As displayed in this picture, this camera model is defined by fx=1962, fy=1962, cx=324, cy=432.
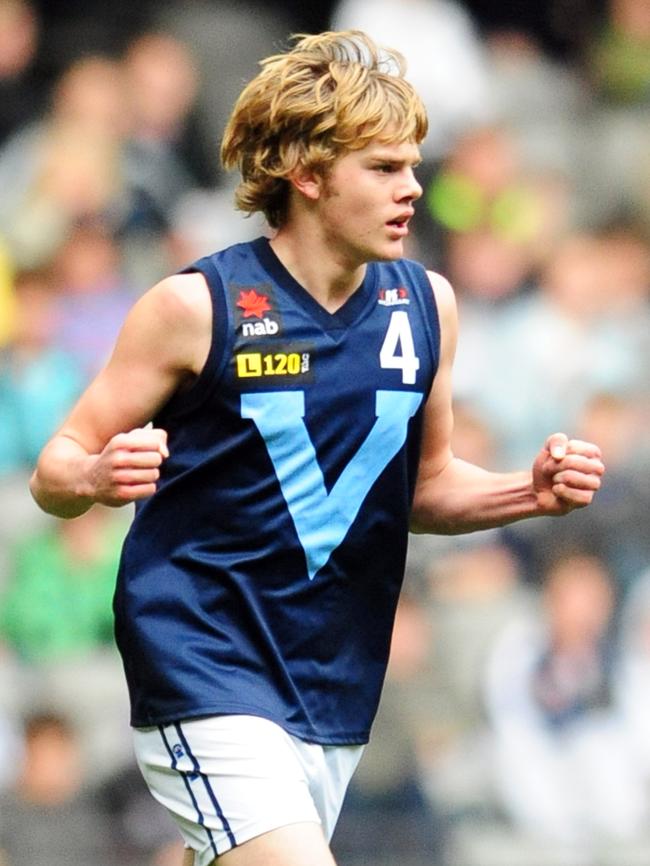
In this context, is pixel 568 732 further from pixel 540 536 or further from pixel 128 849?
pixel 128 849

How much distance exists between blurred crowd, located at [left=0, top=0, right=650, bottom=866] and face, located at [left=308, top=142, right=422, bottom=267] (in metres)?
3.40

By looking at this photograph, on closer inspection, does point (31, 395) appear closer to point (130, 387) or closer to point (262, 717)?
point (130, 387)

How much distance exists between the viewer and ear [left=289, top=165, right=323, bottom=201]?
467 cm

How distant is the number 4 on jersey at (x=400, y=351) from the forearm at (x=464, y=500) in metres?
0.40

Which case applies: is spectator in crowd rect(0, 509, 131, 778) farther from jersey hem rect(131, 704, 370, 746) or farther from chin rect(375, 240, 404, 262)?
chin rect(375, 240, 404, 262)

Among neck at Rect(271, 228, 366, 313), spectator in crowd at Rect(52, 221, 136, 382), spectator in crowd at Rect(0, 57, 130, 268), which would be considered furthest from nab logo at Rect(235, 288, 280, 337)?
spectator in crowd at Rect(0, 57, 130, 268)

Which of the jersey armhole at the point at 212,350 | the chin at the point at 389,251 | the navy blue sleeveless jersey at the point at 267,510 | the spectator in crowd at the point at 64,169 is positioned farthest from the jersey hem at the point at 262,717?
the spectator in crowd at the point at 64,169

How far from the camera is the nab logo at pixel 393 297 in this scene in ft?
15.6

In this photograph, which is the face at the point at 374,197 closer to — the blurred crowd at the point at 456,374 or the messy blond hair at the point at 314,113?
the messy blond hair at the point at 314,113

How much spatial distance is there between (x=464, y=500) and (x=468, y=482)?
0.16 ft

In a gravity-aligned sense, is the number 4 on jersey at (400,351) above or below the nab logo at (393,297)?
below

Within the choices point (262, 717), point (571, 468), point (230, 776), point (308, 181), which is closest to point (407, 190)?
point (308, 181)

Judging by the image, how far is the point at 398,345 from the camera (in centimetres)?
470

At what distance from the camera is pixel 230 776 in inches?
175
